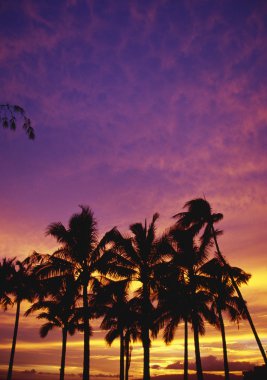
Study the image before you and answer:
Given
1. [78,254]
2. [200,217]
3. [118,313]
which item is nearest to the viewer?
[78,254]

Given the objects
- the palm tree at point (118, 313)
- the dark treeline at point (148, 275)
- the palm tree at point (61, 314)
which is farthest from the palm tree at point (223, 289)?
the palm tree at point (61, 314)

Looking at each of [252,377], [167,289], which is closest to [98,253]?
[167,289]

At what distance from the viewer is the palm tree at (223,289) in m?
30.3

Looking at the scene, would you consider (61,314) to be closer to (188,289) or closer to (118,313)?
(118,313)

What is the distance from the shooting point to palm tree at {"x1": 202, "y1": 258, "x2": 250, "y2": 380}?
30.3m

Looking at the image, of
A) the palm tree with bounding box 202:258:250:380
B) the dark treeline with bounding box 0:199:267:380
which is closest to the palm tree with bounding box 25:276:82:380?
the dark treeline with bounding box 0:199:267:380

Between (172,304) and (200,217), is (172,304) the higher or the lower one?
the lower one

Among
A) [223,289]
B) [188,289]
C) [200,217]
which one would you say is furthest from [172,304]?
[200,217]

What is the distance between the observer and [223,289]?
3128cm

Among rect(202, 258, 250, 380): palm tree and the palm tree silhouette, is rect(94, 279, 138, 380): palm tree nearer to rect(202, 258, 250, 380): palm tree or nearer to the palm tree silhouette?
the palm tree silhouette

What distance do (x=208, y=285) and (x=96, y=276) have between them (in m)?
9.36

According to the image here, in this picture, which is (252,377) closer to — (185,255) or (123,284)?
(185,255)

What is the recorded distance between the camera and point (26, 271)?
3859 centimetres

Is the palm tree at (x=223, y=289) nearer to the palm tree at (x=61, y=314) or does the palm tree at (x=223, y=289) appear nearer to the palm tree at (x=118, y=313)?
the palm tree at (x=118, y=313)
